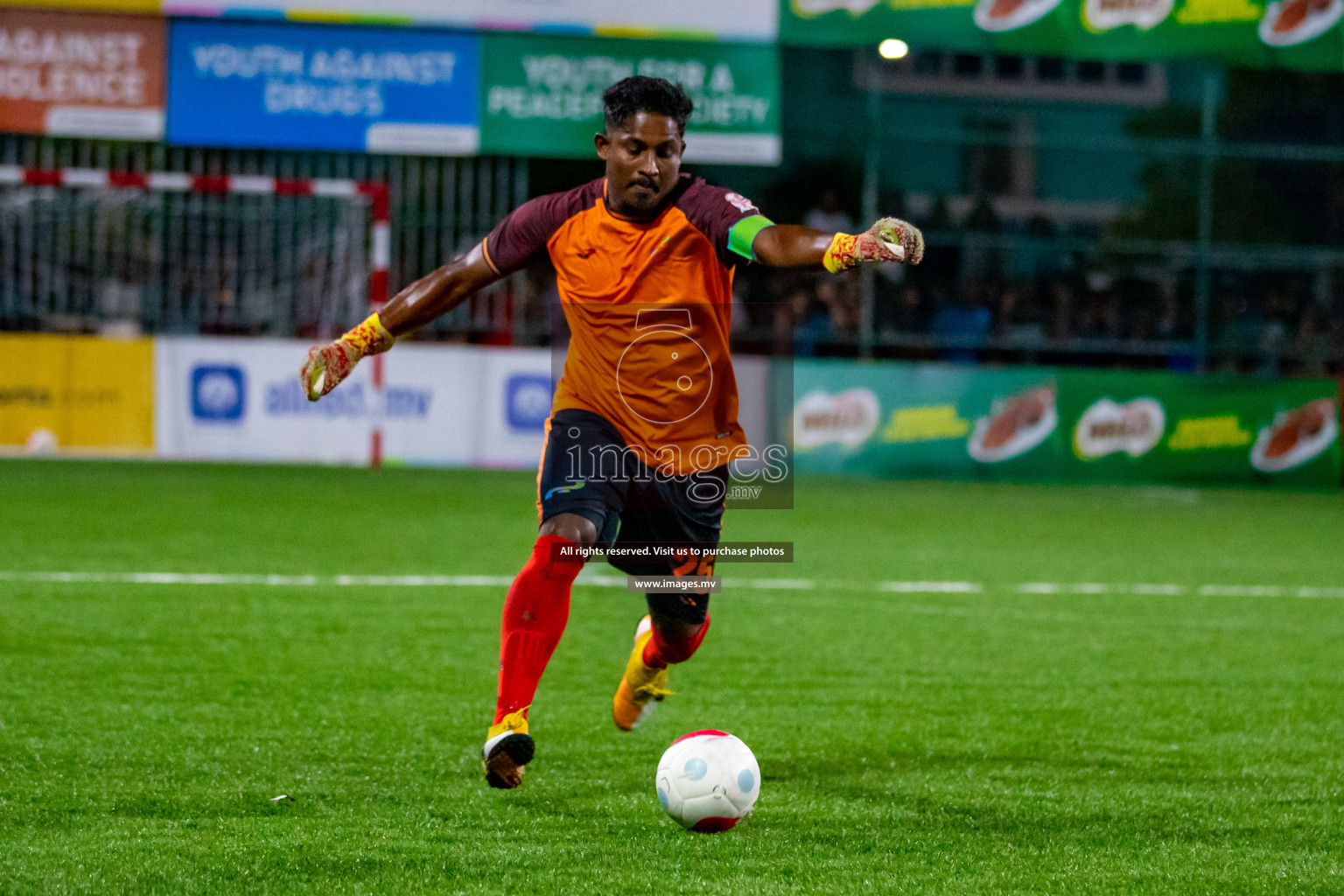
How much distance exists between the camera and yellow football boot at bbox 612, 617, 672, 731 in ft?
18.1

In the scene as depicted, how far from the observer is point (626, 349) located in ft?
16.4

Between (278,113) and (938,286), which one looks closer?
(278,113)

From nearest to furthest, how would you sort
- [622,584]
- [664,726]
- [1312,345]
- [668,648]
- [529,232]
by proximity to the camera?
[529,232] → [668,648] → [664,726] → [622,584] → [1312,345]

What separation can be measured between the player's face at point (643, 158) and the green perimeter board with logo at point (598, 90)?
11711mm

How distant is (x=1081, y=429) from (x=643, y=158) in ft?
42.2

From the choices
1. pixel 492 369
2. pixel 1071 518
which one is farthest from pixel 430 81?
pixel 1071 518

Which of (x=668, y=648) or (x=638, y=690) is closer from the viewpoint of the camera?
(x=668, y=648)

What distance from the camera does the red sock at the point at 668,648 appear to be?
5.36 meters

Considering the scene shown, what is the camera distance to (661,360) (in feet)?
16.4

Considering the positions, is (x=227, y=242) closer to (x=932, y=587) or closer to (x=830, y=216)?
(x=830, y=216)

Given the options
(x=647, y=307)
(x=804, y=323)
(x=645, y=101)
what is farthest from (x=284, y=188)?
(x=645, y=101)

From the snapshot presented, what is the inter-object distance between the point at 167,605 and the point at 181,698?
2.22 metres

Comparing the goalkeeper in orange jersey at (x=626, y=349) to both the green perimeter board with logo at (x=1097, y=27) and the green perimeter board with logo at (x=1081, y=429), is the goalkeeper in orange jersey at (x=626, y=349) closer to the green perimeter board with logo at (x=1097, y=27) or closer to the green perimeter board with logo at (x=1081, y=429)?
the green perimeter board with logo at (x=1081, y=429)

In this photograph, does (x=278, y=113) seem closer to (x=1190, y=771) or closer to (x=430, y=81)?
(x=430, y=81)
